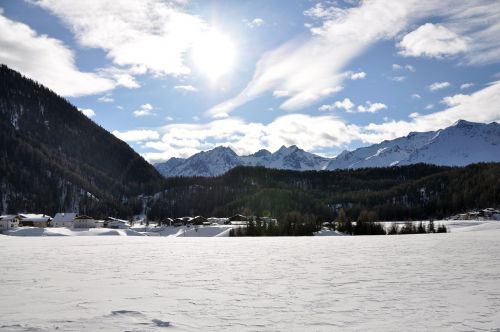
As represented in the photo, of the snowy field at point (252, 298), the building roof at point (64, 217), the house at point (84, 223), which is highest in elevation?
the building roof at point (64, 217)

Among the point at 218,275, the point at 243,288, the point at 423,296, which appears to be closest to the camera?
the point at 423,296

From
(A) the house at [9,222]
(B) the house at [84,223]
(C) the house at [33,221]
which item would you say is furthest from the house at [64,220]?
(A) the house at [9,222]

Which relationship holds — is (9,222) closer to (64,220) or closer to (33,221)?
(33,221)

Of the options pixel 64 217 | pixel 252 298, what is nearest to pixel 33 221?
pixel 64 217

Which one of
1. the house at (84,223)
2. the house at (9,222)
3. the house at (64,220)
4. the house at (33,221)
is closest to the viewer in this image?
the house at (9,222)

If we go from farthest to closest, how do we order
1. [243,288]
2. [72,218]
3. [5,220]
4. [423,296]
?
[72,218], [5,220], [243,288], [423,296]

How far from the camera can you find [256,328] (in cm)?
1203

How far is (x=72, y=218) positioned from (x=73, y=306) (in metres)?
167

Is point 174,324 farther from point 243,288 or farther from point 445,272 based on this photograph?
point 445,272

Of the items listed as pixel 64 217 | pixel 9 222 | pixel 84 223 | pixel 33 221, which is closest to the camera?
pixel 9 222

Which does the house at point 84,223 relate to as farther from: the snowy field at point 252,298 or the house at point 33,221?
the snowy field at point 252,298

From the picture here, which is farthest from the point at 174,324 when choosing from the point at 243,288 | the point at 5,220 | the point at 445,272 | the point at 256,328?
the point at 5,220

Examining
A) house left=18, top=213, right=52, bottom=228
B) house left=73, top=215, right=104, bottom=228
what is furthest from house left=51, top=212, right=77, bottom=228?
house left=18, top=213, right=52, bottom=228

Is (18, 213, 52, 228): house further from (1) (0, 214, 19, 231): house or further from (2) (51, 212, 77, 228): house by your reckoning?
(1) (0, 214, 19, 231): house
